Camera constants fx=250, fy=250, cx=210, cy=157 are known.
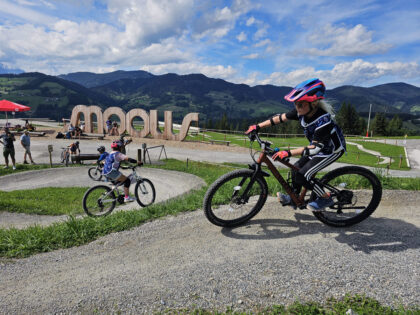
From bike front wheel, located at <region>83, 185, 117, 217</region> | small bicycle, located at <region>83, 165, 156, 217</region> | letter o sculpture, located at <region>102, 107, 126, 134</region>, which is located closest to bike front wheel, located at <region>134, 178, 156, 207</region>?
small bicycle, located at <region>83, 165, 156, 217</region>

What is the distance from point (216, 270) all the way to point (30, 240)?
11.9 feet

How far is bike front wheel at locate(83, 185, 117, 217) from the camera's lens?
29.7ft

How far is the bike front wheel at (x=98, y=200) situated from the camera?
906 cm

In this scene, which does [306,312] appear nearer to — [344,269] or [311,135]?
[344,269]

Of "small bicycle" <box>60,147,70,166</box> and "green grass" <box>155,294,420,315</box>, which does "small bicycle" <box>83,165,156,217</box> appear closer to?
"green grass" <box>155,294,420,315</box>

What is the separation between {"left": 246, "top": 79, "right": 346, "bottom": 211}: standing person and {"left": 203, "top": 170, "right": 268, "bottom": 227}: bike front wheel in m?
0.54

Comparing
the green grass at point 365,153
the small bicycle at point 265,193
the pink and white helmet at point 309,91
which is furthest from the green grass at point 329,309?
the green grass at point 365,153

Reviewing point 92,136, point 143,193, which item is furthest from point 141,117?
point 143,193

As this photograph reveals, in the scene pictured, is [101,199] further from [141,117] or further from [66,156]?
[141,117]

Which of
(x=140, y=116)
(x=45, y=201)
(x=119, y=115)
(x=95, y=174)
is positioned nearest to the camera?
(x=45, y=201)

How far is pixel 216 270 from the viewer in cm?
380

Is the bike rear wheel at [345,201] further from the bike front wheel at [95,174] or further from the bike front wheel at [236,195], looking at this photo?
the bike front wheel at [95,174]

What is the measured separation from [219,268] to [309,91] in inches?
134

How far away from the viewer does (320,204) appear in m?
4.95
